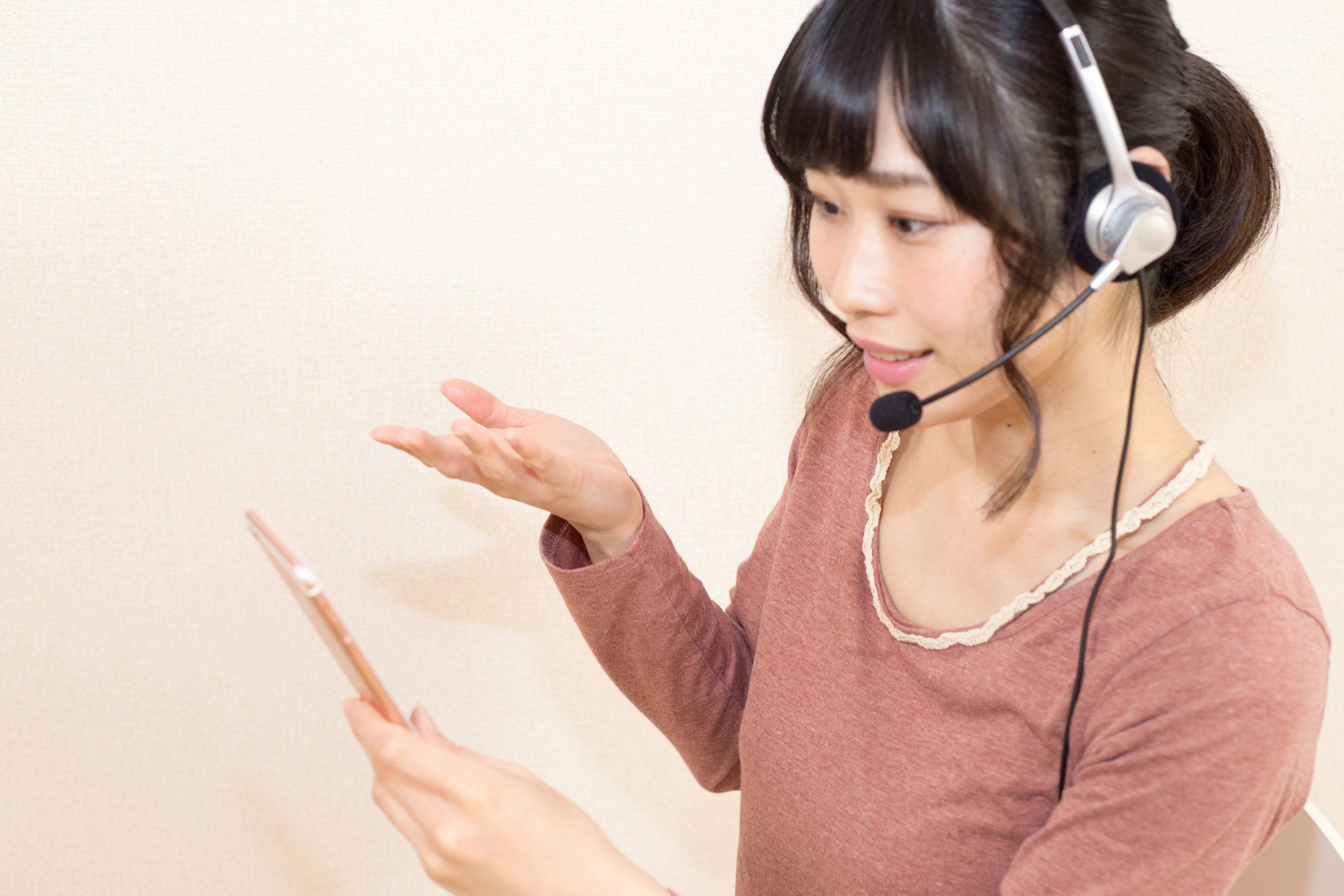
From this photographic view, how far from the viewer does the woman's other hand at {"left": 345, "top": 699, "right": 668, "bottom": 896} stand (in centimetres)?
57

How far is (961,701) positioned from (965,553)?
0.11 metres

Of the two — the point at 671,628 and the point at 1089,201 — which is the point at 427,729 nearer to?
the point at 671,628

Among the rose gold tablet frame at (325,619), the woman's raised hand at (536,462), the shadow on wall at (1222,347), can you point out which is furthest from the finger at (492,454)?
the shadow on wall at (1222,347)

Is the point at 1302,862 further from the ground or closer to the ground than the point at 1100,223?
closer to the ground

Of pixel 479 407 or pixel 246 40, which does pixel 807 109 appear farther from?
pixel 246 40

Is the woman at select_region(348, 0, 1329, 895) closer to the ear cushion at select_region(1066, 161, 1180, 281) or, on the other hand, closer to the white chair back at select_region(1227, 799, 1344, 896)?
the ear cushion at select_region(1066, 161, 1180, 281)

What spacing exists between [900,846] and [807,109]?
1.58ft

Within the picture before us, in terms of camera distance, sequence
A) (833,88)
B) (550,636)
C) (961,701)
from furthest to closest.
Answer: (550,636) < (961,701) < (833,88)

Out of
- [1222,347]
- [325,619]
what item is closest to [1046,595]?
[325,619]

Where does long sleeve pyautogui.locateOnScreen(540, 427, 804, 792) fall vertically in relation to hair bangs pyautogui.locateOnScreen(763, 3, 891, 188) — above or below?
below

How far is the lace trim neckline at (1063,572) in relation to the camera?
671 mm

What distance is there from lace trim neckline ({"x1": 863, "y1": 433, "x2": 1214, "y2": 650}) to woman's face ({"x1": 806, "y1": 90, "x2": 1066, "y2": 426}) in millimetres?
107

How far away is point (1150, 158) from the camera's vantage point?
24.6 inches

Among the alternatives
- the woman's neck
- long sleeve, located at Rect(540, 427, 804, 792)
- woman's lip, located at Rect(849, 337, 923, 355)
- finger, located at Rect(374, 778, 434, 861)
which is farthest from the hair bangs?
finger, located at Rect(374, 778, 434, 861)
